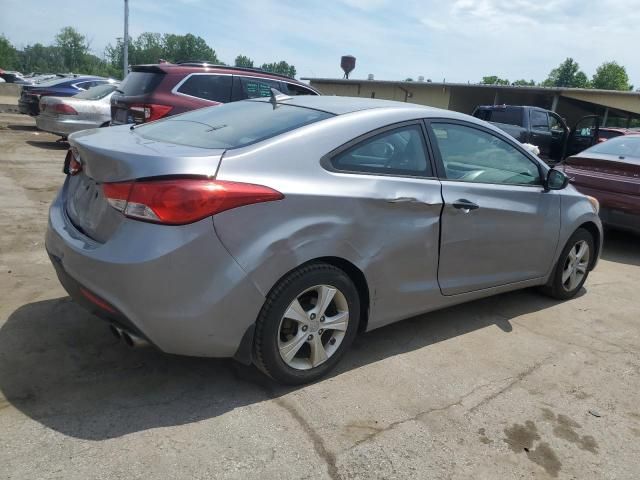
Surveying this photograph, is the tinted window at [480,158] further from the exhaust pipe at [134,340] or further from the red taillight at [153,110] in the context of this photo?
the red taillight at [153,110]

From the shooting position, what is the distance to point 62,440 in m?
2.46

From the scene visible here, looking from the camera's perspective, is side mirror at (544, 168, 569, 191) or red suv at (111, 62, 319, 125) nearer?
side mirror at (544, 168, 569, 191)

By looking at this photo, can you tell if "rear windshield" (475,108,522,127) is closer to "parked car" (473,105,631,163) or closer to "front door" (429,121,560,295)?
"parked car" (473,105,631,163)

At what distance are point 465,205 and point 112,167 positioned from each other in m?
2.13

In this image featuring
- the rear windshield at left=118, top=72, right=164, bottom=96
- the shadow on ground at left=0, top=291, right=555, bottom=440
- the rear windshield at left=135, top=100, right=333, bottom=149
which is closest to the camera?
the shadow on ground at left=0, top=291, right=555, bottom=440

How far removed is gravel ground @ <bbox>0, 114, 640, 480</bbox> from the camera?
2461mm

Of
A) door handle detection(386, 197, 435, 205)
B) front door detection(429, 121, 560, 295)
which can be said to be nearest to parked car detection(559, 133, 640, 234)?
front door detection(429, 121, 560, 295)

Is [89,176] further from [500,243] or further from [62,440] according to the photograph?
[500,243]

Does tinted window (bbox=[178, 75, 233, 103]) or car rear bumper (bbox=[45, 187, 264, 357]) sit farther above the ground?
tinted window (bbox=[178, 75, 233, 103])

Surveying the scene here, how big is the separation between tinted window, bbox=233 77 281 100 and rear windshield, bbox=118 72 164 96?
3.44ft

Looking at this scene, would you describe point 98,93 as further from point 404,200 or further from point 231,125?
point 404,200

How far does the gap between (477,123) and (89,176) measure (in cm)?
255

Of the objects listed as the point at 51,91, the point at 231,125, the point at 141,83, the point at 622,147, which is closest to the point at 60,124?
the point at 51,91

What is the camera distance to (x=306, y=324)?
9.79ft
